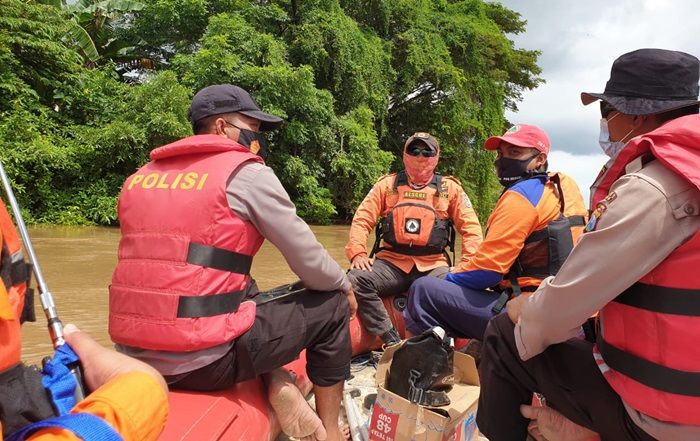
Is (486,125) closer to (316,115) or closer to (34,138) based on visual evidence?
(316,115)

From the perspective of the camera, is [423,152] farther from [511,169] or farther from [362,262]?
[511,169]

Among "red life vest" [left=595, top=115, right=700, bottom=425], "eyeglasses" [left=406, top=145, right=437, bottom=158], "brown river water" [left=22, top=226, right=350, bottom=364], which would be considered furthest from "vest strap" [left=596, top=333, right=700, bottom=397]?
"brown river water" [left=22, top=226, right=350, bottom=364]

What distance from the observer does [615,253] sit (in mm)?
1312

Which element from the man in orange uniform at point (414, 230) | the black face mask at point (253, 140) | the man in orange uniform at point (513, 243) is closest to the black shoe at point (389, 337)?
the man in orange uniform at point (414, 230)

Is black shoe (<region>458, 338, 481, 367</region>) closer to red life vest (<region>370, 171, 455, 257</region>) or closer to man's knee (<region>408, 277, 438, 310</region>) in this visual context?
man's knee (<region>408, 277, 438, 310</region>)

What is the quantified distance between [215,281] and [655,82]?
1.70 metres

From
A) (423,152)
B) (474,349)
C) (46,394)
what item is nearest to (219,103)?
(46,394)

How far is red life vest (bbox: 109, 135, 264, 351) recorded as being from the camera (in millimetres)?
1827

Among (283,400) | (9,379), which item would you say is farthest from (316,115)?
(9,379)

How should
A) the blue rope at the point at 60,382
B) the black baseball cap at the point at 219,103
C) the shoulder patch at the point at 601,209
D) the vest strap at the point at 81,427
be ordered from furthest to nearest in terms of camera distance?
1. the black baseball cap at the point at 219,103
2. the shoulder patch at the point at 601,209
3. the blue rope at the point at 60,382
4. the vest strap at the point at 81,427

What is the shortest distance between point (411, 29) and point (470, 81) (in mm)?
3957

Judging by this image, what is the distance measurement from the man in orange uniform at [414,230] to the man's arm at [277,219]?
1458mm

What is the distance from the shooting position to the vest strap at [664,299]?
1.25m

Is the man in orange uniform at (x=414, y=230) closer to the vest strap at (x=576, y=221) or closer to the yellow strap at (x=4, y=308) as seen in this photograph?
the vest strap at (x=576, y=221)
